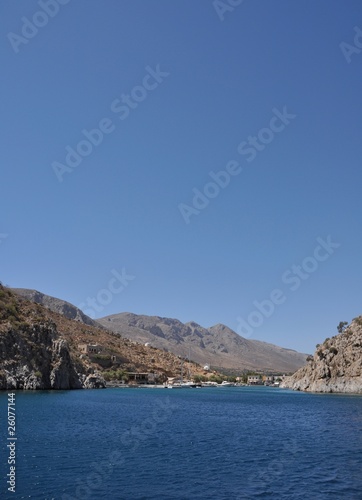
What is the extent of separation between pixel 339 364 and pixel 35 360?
93.0m

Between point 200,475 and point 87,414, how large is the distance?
4090 cm

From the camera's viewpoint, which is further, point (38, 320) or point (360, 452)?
point (38, 320)

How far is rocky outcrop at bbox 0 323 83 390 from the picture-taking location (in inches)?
4569

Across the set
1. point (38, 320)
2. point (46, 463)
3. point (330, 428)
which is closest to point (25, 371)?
point (38, 320)

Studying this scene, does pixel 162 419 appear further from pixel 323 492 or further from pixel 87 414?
pixel 323 492

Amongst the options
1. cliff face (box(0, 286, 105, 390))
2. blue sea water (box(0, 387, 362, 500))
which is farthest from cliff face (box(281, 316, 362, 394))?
blue sea water (box(0, 387, 362, 500))

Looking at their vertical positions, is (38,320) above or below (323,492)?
above

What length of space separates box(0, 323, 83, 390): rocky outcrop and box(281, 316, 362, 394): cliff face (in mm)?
79848

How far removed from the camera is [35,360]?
12712 cm

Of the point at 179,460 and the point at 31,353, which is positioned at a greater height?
the point at 31,353

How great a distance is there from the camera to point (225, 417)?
72.8 metres

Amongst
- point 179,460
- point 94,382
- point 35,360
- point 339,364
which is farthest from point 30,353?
point 179,460

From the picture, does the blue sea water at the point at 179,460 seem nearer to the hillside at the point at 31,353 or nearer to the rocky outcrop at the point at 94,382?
the hillside at the point at 31,353

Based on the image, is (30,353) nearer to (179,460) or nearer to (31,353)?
(31,353)
